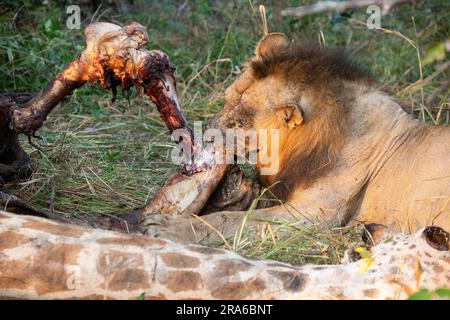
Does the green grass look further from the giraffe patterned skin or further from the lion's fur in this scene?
the giraffe patterned skin

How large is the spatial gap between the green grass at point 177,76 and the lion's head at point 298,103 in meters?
0.48

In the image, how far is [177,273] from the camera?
13.5 feet

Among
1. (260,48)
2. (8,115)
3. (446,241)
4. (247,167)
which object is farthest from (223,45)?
(446,241)

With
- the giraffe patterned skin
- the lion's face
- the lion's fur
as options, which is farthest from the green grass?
the giraffe patterned skin

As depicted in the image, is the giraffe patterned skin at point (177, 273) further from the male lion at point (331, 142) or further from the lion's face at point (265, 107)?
the lion's face at point (265, 107)

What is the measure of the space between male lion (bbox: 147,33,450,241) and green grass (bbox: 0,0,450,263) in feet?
0.86

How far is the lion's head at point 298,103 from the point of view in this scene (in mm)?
5879

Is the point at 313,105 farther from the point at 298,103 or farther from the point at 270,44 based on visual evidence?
the point at 270,44

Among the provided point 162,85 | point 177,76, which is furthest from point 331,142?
point 177,76

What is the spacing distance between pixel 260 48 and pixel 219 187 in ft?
2.94

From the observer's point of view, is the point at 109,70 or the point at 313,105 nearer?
the point at 109,70

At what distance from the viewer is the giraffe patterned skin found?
406 centimetres

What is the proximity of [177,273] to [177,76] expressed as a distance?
485cm

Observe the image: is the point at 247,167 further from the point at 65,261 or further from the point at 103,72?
the point at 65,261
